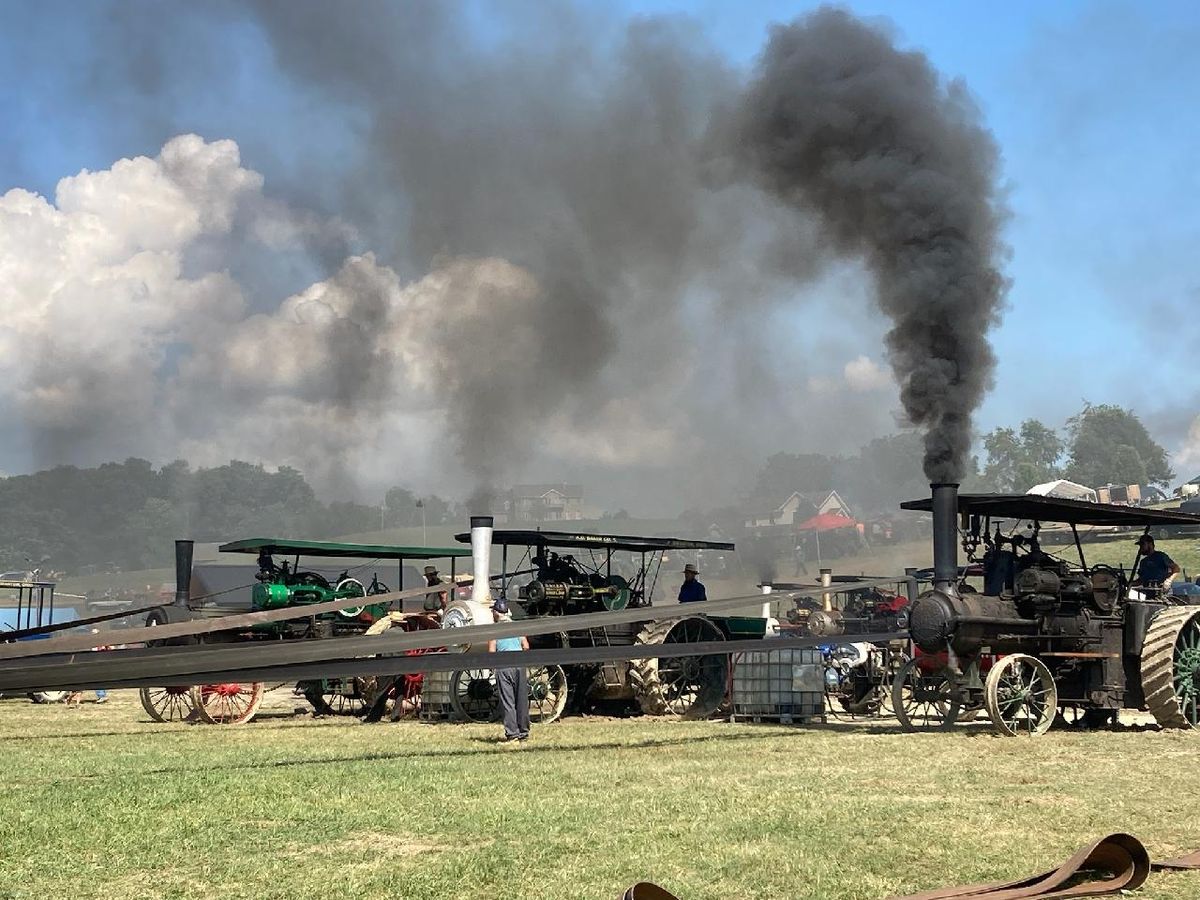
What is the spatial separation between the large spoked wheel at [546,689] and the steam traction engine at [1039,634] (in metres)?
3.40

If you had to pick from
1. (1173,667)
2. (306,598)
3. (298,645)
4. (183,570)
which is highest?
(183,570)

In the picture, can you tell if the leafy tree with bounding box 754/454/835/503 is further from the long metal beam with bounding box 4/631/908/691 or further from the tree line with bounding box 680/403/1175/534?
the long metal beam with bounding box 4/631/908/691

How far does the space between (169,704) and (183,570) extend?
345 centimetres

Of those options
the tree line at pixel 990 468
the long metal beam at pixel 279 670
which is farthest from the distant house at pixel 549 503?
the long metal beam at pixel 279 670

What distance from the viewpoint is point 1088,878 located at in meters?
4.70

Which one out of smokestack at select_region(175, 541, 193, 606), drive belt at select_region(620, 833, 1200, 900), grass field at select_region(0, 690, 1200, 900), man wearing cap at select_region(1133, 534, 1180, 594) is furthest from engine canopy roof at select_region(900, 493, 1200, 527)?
smokestack at select_region(175, 541, 193, 606)

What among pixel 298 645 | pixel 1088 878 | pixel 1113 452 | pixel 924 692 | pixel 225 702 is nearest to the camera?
pixel 298 645

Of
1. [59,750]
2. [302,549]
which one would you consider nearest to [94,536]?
[302,549]

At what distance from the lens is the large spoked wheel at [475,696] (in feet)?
41.4

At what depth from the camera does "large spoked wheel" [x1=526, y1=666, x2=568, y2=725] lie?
1280 centimetres

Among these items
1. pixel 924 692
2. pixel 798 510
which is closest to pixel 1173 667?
pixel 924 692

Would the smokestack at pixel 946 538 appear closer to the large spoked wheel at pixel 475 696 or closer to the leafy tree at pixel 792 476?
the large spoked wheel at pixel 475 696

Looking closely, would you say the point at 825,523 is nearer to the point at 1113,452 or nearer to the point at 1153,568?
the point at 1153,568

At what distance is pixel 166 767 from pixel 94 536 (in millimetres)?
84372
